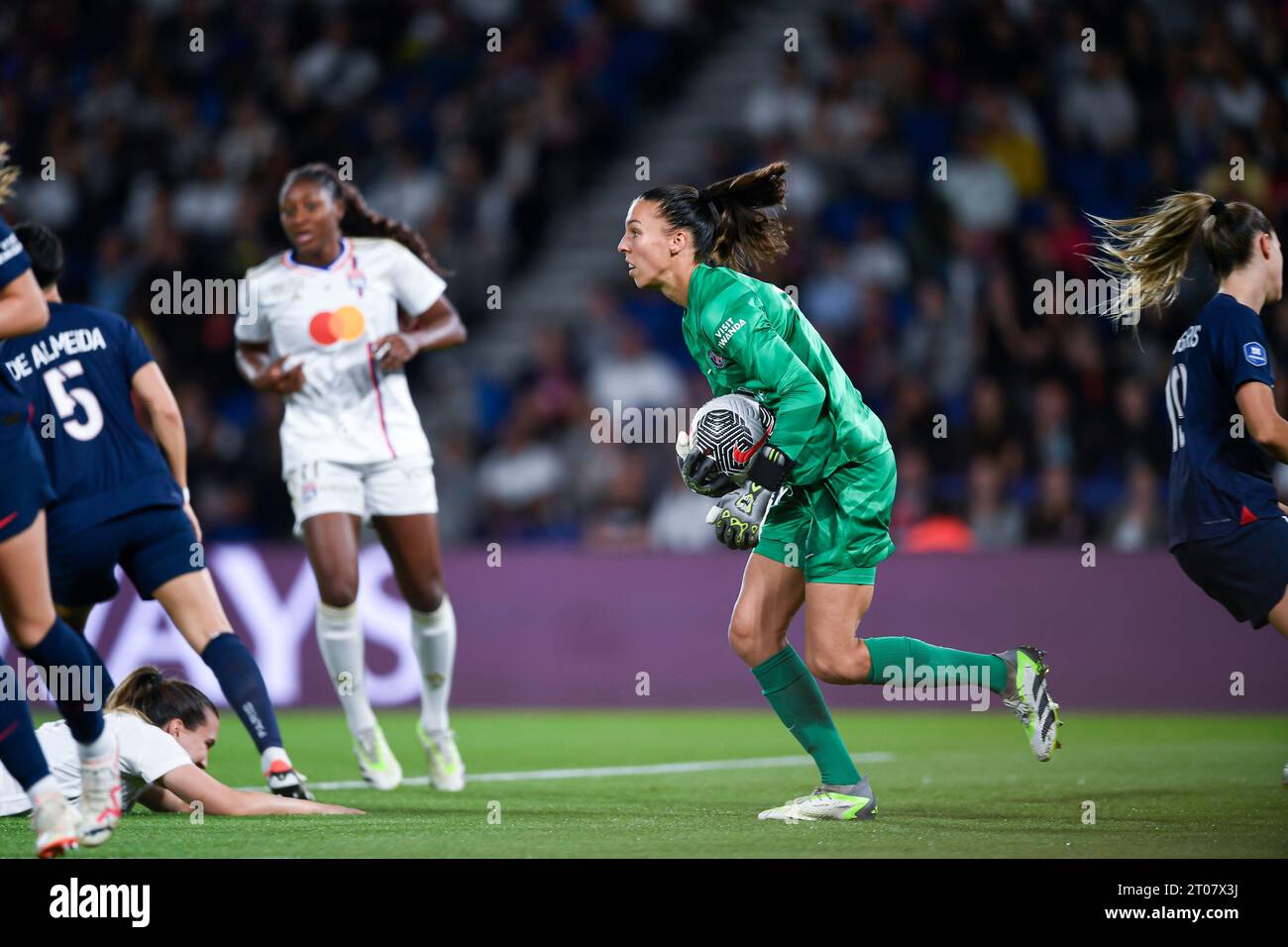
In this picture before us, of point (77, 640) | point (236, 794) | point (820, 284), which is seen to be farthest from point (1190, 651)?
point (77, 640)

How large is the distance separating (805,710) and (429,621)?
2233mm

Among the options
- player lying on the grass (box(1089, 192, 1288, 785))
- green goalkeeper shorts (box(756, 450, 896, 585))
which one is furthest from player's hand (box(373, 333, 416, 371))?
player lying on the grass (box(1089, 192, 1288, 785))

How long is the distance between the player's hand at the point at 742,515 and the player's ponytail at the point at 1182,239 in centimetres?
171

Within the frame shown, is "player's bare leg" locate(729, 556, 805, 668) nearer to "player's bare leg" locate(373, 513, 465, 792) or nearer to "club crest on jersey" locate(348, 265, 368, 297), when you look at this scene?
"player's bare leg" locate(373, 513, 465, 792)

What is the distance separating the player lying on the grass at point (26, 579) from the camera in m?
4.89

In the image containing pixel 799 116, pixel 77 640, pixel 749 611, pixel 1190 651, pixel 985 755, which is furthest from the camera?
pixel 799 116

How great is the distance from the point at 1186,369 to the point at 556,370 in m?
7.79

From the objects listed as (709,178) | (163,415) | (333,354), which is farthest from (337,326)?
(709,178)

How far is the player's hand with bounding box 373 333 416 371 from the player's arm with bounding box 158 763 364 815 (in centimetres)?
211

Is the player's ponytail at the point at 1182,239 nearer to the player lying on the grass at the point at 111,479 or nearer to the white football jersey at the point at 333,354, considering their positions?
the white football jersey at the point at 333,354

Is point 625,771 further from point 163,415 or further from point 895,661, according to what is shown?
point 163,415

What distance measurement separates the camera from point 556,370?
13555 mm

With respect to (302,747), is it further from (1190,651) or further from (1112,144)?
(1112,144)
